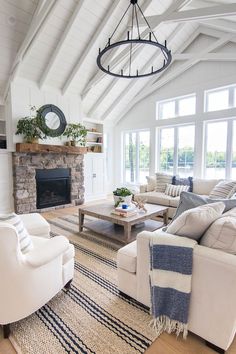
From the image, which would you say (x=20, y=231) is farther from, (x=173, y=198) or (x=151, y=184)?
(x=151, y=184)

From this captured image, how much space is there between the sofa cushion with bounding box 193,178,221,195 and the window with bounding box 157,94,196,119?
6.47 feet

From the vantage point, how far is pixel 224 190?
387 centimetres

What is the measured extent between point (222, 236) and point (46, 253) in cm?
127

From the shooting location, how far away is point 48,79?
4801mm

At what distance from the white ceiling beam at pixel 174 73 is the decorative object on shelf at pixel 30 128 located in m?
3.14

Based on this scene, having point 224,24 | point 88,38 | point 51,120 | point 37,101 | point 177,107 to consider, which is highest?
point 224,24

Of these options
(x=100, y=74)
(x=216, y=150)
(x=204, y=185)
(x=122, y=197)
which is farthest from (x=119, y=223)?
(x=100, y=74)

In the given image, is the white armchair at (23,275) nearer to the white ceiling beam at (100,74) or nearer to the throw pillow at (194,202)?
the throw pillow at (194,202)

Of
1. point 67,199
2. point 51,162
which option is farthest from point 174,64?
point 67,199

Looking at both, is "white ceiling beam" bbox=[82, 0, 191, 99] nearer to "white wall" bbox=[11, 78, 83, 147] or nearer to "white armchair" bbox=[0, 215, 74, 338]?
"white wall" bbox=[11, 78, 83, 147]

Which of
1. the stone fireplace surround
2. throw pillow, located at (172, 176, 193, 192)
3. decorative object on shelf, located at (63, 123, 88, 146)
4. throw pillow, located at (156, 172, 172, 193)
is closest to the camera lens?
the stone fireplace surround

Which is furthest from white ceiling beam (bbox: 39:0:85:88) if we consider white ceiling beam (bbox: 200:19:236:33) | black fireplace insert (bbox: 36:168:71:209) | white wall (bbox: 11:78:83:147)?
white ceiling beam (bbox: 200:19:236:33)

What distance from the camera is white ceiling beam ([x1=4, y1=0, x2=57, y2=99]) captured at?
10.6 feet

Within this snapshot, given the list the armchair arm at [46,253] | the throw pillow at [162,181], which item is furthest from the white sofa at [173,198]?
the armchair arm at [46,253]
